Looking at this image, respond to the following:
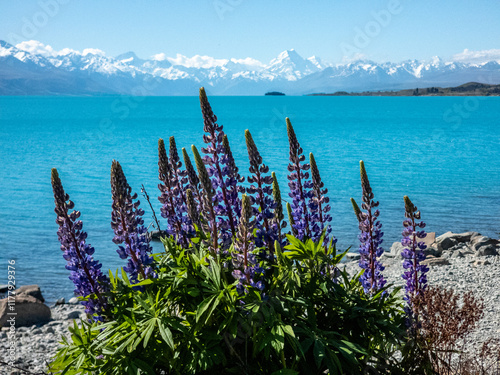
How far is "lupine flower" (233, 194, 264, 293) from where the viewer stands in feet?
13.2

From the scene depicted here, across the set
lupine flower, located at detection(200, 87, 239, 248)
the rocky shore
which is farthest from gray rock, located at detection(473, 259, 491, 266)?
lupine flower, located at detection(200, 87, 239, 248)

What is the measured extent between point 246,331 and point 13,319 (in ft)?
33.6

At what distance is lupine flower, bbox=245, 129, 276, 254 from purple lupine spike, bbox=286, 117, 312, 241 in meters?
0.59

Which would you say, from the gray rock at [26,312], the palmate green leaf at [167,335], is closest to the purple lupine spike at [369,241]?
the palmate green leaf at [167,335]

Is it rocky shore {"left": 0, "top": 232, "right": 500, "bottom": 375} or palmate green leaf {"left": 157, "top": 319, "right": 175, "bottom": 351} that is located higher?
palmate green leaf {"left": 157, "top": 319, "right": 175, "bottom": 351}

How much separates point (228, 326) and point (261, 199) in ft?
4.80

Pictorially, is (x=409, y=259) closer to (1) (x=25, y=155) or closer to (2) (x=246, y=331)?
(2) (x=246, y=331)

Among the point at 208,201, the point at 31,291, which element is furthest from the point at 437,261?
the point at 208,201

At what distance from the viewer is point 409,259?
6.46 m

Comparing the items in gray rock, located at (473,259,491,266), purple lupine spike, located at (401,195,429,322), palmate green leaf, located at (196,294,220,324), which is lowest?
gray rock, located at (473,259,491,266)

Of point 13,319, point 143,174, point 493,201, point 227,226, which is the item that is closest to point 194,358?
point 227,226

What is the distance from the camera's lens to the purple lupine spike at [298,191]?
18.1 feet

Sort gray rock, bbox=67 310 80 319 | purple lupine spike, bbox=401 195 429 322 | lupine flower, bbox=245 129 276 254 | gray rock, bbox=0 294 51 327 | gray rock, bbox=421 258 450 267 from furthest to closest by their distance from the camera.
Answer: gray rock, bbox=421 258 450 267 < gray rock, bbox=67 310 80 319 < gray rock, bbox=0 294 51 327 < purple lupine spike, bbox=401 195 429 322 < lupine flower, bbox=245 129 276 254

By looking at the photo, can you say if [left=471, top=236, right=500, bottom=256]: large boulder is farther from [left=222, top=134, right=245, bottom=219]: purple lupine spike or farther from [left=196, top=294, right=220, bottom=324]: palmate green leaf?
[left=196, top=294, right=220, bottom=324]: palmate green leaf
